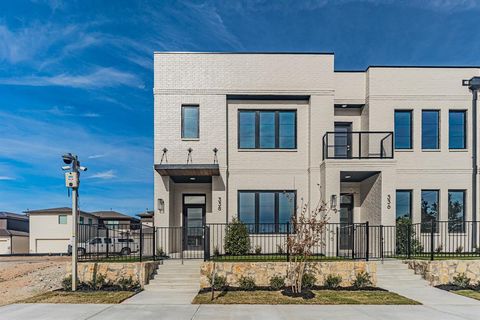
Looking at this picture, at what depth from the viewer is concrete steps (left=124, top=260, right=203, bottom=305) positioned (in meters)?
8.60

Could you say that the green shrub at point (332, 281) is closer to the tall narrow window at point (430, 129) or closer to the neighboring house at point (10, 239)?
the tall narrow window at point (430, 129)

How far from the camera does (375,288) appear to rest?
969 cm

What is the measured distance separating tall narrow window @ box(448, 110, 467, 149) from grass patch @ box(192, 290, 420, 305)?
9.13m

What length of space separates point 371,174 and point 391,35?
22.1 feet

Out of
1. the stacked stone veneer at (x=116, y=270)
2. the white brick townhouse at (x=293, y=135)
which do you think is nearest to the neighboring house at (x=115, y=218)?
the white brick townhouse at (x=293, y=135)

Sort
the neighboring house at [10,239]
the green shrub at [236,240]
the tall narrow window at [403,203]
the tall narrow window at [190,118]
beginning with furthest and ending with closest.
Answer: the neighboring house at [10,239]
the tall narrow window at [403,203]
the tall narrow window at [190,118]
the green shrub at [236,240]

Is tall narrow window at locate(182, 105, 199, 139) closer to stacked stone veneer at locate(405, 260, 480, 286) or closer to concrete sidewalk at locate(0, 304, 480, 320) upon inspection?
concrete sidewalk at locate(0, 304, 480, 320)

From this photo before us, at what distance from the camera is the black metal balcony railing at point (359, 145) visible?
14164 millimetres

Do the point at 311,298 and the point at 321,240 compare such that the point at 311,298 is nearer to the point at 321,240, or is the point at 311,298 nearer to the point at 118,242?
the point at 321,240

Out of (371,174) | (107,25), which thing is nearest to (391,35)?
(371,174)

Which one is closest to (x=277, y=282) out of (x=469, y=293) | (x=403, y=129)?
(x=469, y=293)

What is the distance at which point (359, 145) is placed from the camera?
14.1 m

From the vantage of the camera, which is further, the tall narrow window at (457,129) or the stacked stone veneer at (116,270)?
the tall narrow window at (457,129)

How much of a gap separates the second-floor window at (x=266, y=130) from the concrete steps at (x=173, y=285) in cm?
571
